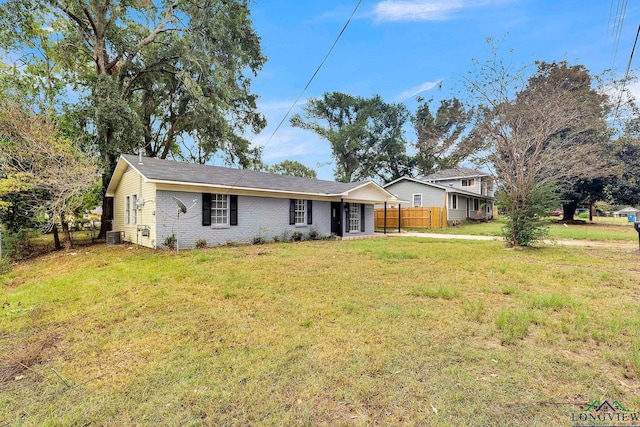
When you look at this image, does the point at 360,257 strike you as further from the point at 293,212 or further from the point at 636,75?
the point at 636,75

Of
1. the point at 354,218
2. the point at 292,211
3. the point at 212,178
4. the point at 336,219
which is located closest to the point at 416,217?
the point at 354,218

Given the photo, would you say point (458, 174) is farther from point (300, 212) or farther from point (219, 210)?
point (219, 210)

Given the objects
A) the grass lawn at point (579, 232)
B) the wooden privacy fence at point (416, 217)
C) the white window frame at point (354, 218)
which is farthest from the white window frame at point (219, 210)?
the wooden privacy fence at point (416, 217)

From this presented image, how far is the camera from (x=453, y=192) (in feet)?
78.9

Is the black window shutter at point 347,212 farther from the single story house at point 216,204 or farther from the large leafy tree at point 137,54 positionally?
the large leafy tree at point 137,54

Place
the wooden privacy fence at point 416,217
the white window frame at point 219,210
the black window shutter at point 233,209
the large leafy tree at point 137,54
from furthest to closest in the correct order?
the wooden privacy fence at point 416,217 → the large leafy tree at point 137,54 → the black window shutter at point 233,209 → the white window frame at point 219,210

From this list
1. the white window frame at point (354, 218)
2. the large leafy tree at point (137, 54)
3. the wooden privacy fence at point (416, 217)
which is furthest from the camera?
the wooden privacy fence at point (416, 217)

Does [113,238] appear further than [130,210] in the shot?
No

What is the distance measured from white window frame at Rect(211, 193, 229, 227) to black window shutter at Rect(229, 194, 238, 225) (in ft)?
0.38

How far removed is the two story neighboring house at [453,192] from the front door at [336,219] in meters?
6.79

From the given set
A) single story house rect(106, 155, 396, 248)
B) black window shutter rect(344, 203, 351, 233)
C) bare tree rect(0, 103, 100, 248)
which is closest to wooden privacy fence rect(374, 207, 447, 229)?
black window shutter rect(344, 203, 351, 233)

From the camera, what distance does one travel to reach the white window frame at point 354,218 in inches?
679

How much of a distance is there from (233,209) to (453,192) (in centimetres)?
1852

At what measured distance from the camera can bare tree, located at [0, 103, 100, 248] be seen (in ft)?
34.0
